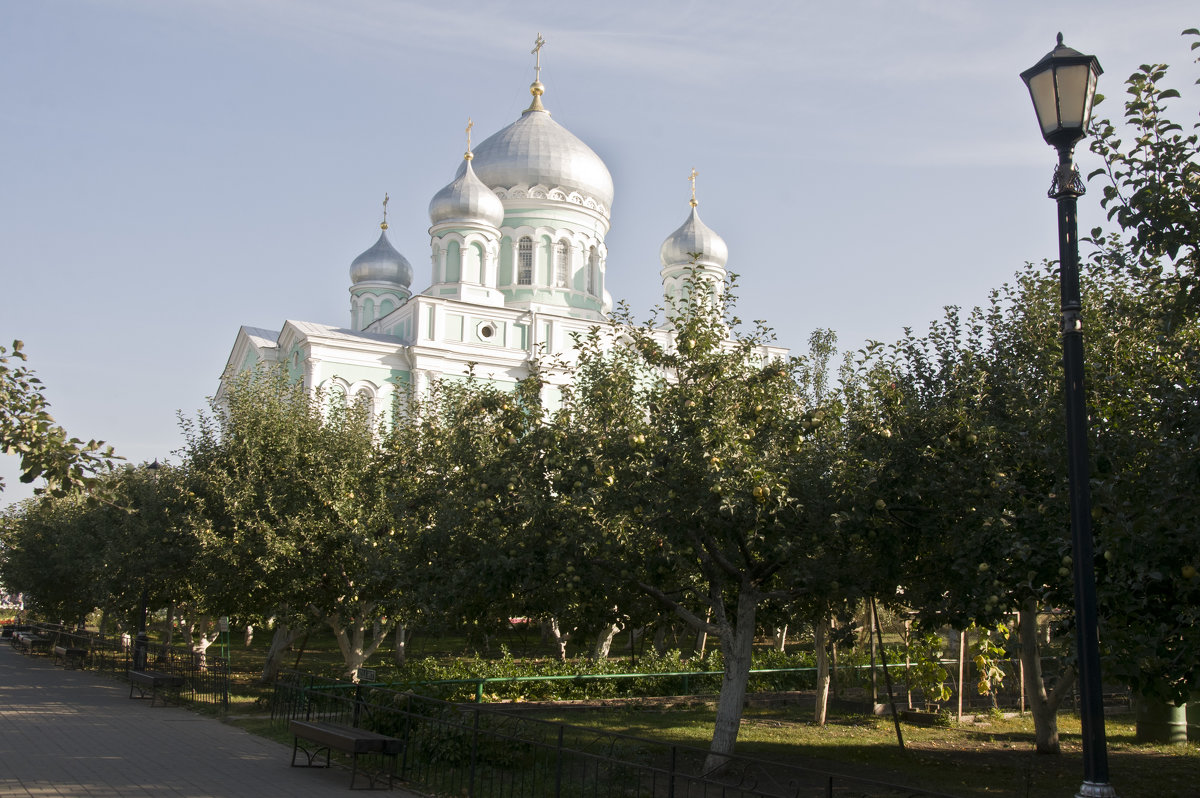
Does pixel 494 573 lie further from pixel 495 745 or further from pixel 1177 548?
pixel 1177 548

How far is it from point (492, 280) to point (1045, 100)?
3362 cm

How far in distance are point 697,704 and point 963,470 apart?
10231 mm

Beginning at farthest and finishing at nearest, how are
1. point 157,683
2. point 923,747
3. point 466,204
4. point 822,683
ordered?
point 466,204
point 157,683
point 822,683
point 923,747

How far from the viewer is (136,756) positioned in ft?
38.7

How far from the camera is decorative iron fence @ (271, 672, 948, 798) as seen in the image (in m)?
9.78

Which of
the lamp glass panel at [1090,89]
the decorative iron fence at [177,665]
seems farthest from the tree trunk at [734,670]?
the decorative iron fence at [177,665]

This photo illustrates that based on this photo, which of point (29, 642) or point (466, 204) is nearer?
point (29, 642)

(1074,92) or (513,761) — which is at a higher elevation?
(1074,92)

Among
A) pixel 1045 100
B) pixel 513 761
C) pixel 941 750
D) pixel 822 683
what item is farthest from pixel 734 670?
pixel 1045 100

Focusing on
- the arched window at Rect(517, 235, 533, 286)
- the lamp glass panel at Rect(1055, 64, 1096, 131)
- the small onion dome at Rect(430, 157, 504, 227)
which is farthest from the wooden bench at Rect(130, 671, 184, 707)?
the arched window at Rect(517, 235, 533, 286)

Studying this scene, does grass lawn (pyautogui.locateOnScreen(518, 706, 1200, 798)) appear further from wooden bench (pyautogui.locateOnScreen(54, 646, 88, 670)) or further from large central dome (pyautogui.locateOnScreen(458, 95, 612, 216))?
large central dome (pyautogui.locateOnScreen(458, 95, 612, 216))

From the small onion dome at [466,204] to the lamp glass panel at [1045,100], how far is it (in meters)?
33.9

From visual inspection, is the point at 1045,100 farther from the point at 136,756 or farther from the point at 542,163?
the point at 542,163

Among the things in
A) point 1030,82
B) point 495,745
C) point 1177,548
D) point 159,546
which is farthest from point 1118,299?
point 159,546
